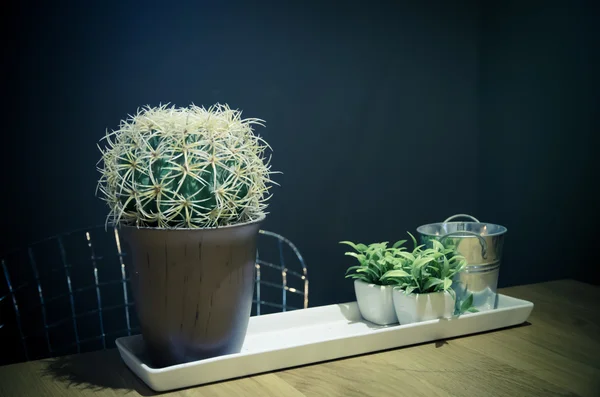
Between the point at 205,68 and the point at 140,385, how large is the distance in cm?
141

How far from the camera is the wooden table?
100cm

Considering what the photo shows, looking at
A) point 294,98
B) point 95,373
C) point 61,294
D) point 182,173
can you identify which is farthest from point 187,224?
point 294,98

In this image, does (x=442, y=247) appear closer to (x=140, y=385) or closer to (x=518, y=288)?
(x=518, y=288)

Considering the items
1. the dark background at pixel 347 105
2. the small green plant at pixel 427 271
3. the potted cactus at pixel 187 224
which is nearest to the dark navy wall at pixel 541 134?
the dark background at pixel 347 105

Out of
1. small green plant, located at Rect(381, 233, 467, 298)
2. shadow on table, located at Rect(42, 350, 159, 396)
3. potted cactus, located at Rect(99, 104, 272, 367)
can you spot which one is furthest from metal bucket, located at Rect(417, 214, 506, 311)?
shadow on table, located at Rect(42, 350, 159, 396)

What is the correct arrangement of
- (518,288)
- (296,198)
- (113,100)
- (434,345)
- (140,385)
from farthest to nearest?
(296,198), (113,100), (518,288), (434,345), (140,385)

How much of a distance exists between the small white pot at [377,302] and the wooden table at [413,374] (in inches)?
4.0

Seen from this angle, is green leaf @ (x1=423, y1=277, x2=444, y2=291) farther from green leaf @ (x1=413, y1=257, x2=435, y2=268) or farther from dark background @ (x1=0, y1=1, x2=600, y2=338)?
dark background @ (x1=0, y1=1, x2=600, y2=338)

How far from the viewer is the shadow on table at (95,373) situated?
1.03 meters

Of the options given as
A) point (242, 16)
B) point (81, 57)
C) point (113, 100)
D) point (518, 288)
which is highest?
point (242, 16)

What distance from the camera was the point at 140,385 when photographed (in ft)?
3.39

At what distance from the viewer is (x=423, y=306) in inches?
47.3

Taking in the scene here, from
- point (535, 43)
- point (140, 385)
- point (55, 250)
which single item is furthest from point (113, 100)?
point (535, 43)

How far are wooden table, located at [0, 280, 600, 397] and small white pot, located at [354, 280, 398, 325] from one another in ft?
0.33
